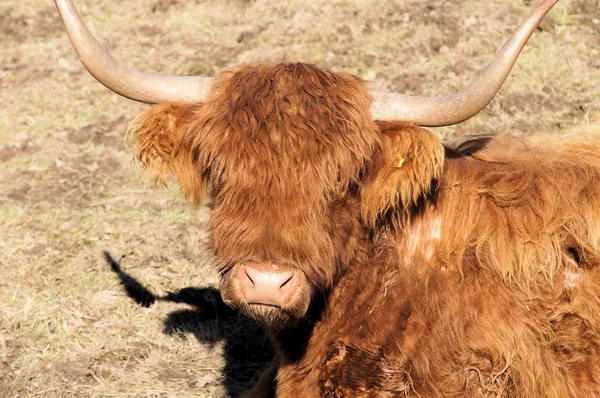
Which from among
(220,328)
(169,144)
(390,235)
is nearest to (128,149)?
(220,328)

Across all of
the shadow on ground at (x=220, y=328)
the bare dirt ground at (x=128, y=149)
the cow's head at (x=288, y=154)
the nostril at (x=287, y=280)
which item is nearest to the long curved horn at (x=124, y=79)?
the cow's head at (x=288, y=154)

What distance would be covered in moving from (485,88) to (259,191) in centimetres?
108

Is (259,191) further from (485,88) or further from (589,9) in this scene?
(589,9)

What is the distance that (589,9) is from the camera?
28.9 ft

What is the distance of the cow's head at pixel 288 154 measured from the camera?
127 inches

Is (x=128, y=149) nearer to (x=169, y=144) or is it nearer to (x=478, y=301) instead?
(x=169, y=144)

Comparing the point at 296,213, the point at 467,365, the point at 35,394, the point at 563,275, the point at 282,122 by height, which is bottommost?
the point at 35,394

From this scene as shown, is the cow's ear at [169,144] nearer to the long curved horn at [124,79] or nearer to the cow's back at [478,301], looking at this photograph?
the long curved horn at [124,79]

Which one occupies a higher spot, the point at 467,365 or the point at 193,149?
the point at 193,149

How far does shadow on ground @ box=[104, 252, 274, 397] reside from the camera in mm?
5289

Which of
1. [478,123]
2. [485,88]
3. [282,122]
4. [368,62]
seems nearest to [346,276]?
[282,122]

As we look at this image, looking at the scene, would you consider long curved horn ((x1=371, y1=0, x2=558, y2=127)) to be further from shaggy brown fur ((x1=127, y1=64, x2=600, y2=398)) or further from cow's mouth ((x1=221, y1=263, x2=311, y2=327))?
cow's mouth ((x1=221, y1=263, x2=311, y2=327))

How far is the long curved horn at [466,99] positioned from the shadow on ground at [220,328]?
235 cm

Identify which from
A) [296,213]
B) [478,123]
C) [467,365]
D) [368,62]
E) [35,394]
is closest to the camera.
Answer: [296,213]
